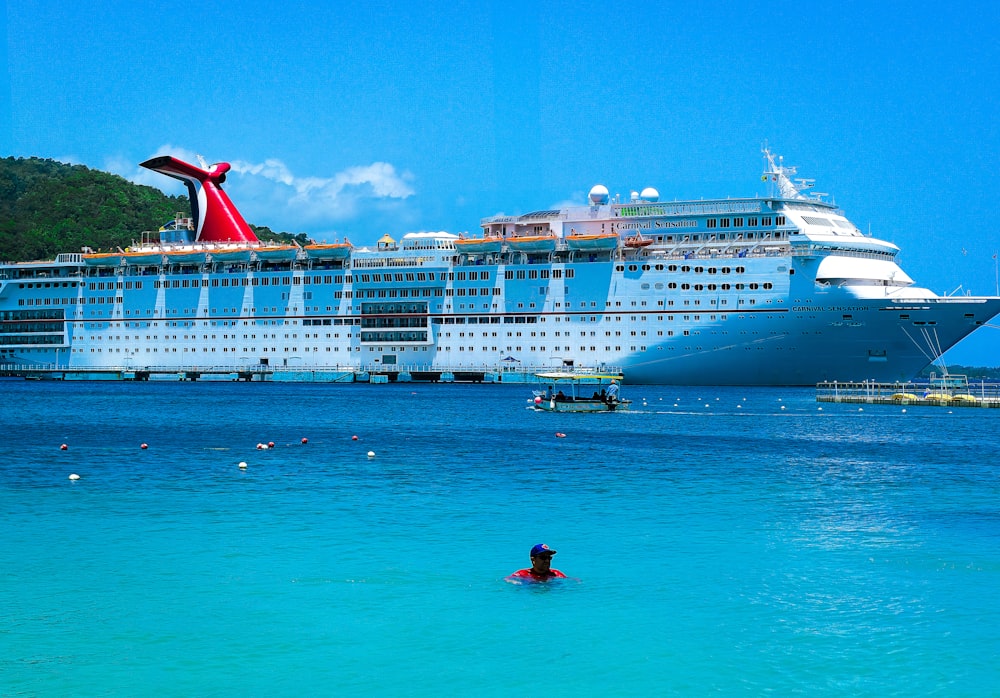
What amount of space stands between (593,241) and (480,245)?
9885mm

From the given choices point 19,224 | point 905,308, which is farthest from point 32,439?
point 19,224

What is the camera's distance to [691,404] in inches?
2485

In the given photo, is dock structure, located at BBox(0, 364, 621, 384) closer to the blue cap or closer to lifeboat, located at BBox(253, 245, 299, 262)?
lifeboat, located at BBox(253, 245, 299, 262)

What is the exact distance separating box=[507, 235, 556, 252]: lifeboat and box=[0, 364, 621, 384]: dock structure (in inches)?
344

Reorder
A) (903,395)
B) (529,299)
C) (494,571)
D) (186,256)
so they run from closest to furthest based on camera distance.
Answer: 1. (494,571)
2. (903,395)
3. (529,299)
4. (186,256)

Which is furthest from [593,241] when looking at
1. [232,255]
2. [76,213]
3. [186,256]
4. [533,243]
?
[76,213]

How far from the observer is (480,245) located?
8538 centimetres

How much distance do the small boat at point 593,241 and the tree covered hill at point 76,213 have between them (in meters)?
91.3

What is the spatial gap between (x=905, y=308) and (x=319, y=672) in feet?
202

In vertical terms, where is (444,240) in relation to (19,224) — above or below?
below

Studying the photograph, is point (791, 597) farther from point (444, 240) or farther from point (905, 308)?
point (444, 240)

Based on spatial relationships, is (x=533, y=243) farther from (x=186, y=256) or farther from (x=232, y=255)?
(x=186, y=256)

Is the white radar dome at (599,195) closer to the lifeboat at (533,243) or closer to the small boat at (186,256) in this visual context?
the lifeboat at (533,243)

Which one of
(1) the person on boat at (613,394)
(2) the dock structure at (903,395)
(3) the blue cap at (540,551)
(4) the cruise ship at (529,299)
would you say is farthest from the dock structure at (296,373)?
(3) the blue cap at (540,551)
